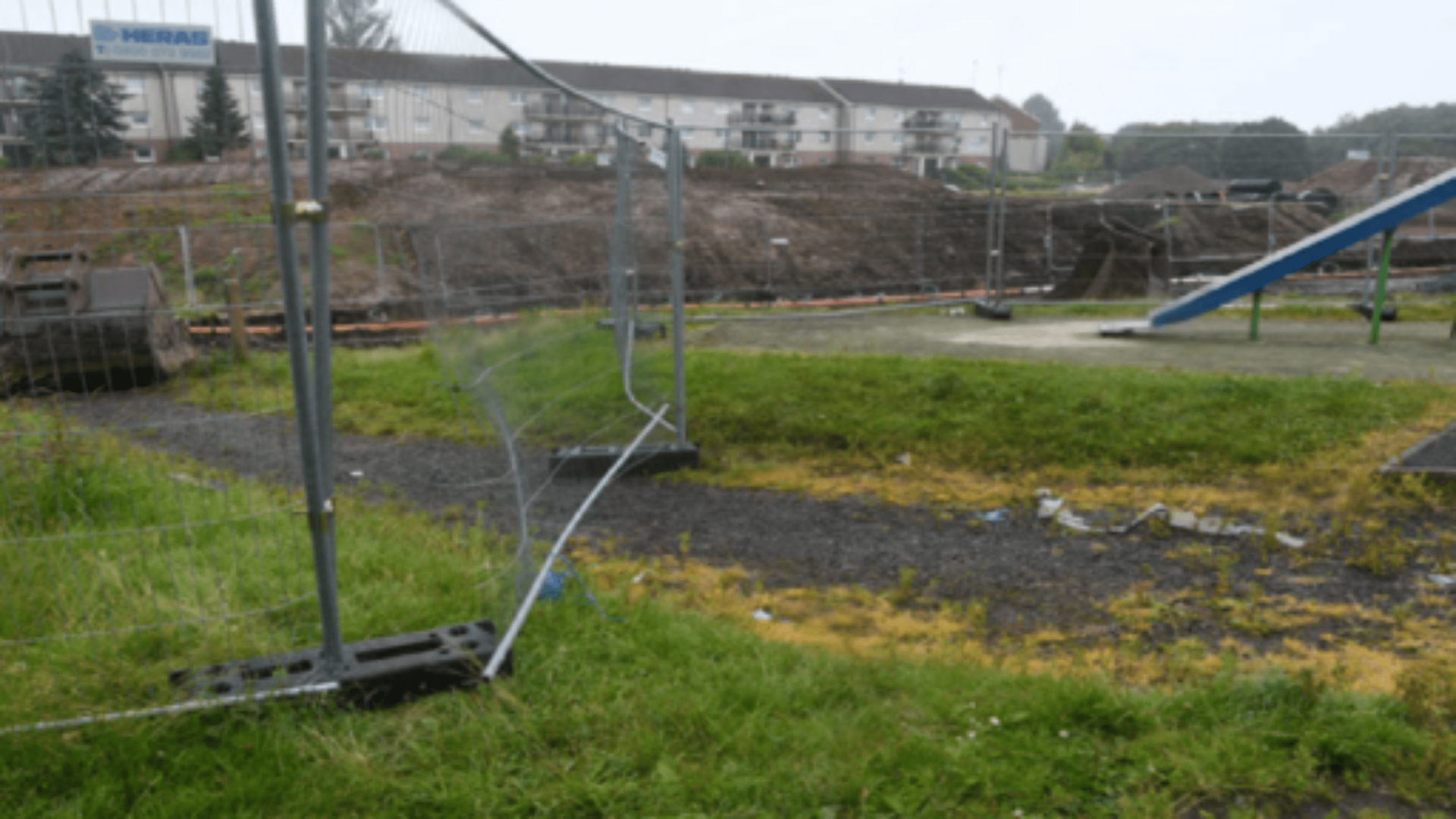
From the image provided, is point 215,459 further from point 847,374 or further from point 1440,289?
point 1440,289

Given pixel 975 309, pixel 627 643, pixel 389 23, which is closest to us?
pixel 389 23

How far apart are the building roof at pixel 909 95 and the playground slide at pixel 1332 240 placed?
66048 millimetres

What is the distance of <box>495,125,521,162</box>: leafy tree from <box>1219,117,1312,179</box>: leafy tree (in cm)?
1333

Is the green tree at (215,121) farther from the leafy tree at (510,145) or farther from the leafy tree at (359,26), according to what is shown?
the leafy tree at (510,145)

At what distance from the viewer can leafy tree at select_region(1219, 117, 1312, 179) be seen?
14.6m

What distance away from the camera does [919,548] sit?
529 centimetres

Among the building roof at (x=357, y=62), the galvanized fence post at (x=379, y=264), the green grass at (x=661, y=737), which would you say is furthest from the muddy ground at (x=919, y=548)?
the galvanized fence post at (x=379, y=264)

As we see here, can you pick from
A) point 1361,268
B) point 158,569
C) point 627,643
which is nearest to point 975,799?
point 627,643

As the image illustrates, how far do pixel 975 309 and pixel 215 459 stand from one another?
929 centimetres

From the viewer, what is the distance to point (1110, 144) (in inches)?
669

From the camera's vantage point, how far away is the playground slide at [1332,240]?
961 cm

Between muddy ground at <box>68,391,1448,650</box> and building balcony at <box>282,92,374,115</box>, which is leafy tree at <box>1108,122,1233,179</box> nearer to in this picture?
muddy ground at <box>68,391,1448,650</box>

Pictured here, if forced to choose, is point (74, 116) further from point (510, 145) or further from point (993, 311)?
point (993, 311)

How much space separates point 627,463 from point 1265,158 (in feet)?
41.2
